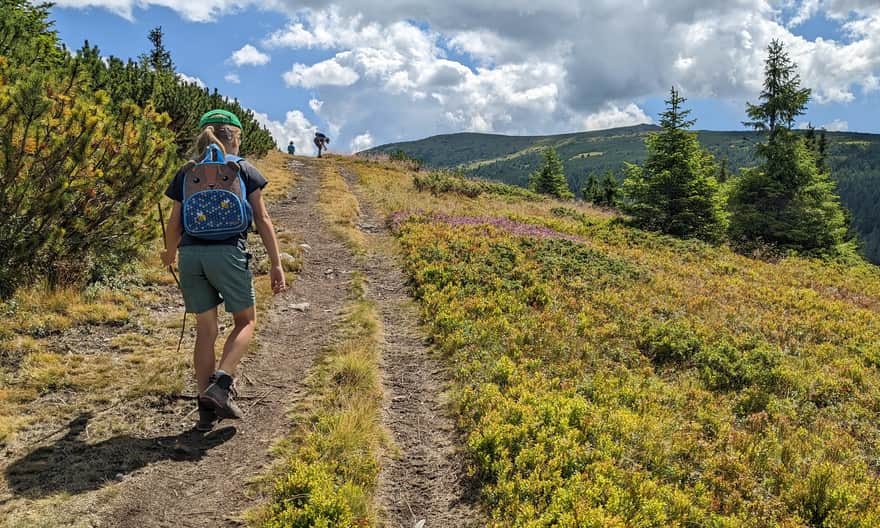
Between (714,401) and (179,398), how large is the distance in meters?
7.11

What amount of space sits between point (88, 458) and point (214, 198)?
252 centimetres

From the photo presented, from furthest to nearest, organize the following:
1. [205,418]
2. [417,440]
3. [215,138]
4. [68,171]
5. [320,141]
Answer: [320,141] < [68,171] < [417,440] < [205,418] < [215,138]

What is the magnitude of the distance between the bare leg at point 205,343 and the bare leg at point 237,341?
125 mm

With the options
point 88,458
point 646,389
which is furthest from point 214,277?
point 646,389

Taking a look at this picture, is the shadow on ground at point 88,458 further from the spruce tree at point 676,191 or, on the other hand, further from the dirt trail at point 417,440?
the spruce tree at point 676,191

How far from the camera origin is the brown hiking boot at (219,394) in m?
4.81

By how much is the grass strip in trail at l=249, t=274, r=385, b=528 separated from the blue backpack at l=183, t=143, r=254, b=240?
7.24 ft

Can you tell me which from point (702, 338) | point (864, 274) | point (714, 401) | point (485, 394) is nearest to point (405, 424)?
point (485, 394)

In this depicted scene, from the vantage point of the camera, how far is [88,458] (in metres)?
4.34

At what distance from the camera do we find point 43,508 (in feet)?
12.0

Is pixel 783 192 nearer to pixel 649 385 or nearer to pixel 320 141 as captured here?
pixel 649 385

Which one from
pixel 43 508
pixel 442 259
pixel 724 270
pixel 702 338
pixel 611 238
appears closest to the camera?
pixel 43 508

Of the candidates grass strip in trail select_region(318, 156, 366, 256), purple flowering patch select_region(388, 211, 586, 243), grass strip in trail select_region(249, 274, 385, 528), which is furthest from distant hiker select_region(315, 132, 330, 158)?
grass strip in trail select_region(249, 274, 385, 528)

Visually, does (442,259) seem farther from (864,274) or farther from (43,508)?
(864,274)
